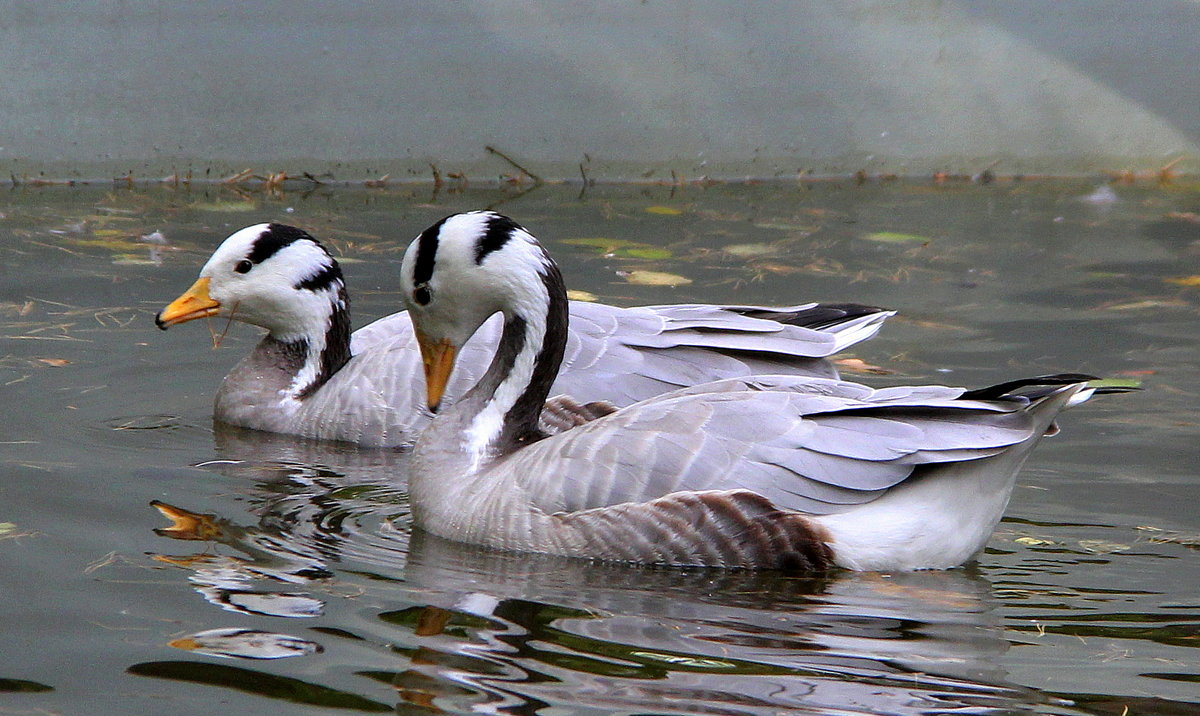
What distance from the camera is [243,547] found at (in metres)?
4.75

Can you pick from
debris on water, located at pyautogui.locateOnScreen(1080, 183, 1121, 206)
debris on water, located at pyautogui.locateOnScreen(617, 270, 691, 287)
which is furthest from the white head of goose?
debris on water, located at pyautogui.locateOnScreen(1080, 183, 1121, 206)

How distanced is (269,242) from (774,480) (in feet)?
9.64

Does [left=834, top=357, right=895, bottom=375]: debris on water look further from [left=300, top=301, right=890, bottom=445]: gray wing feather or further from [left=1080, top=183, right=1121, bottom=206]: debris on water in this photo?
[left=1080, top=183, right=1121, bottom=206]: debris on water

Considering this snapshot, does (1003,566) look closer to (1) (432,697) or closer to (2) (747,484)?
(2) (747,484)

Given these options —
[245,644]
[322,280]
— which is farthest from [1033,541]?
[322,280]

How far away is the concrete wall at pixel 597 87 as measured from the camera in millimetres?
11141

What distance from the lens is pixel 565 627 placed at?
4.12 m

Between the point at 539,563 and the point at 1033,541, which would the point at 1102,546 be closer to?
the point at 1033,541

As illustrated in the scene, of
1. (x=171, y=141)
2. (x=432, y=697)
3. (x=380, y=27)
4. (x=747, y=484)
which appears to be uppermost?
(x=380, y=27)

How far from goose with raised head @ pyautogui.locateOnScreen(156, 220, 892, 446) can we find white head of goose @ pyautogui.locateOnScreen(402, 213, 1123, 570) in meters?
1.01

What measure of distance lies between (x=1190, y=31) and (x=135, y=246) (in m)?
8.09

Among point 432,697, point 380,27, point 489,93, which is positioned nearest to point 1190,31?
point 489,93

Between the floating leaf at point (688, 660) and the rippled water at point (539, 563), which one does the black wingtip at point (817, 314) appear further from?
the floating leaf at point (688, 660)

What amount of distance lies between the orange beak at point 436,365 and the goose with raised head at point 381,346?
664mm
